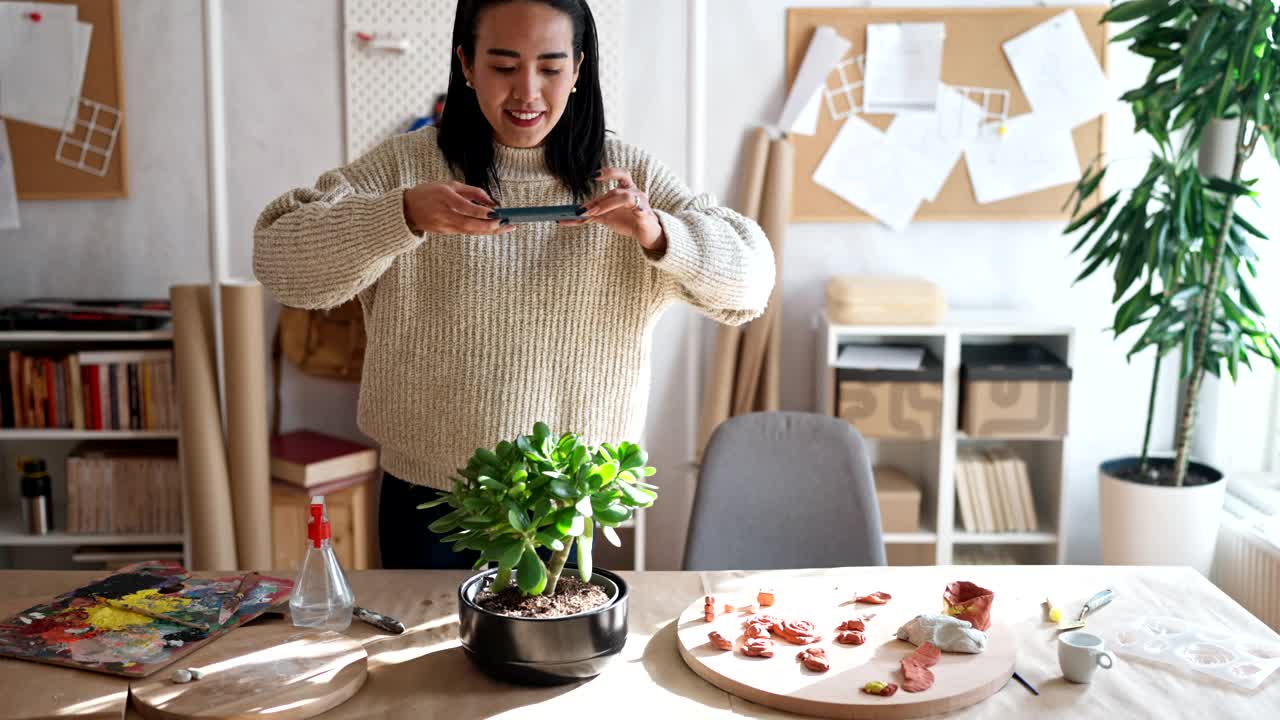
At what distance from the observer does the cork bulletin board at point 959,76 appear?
3.38 meters

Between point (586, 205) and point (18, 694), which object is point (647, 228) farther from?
point (18, 694)

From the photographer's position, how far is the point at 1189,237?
9.46ft

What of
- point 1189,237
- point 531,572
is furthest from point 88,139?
point 1189,237

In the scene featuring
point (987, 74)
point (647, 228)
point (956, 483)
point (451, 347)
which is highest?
point (987, 74)

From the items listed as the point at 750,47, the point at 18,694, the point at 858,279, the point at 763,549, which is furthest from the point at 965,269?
the point at 18,694

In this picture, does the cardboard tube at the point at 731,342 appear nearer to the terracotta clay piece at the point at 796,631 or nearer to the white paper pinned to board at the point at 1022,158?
the white paper pinned to board at the point at 1022,158

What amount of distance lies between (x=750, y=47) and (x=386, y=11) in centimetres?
109

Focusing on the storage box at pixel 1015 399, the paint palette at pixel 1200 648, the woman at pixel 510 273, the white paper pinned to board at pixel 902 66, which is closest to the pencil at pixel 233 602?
the woman at pixel 510 273

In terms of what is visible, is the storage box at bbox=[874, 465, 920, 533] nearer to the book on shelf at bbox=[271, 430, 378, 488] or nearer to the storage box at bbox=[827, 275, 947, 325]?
the storage box at bbox=[827, 275, 947, 325]

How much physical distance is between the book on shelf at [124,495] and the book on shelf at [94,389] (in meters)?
0.11

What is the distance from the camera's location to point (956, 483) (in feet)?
10.9

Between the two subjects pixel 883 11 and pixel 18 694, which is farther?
pixel 883 11

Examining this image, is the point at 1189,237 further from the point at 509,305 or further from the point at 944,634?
the point at 509,305

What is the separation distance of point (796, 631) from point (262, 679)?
70 cm
